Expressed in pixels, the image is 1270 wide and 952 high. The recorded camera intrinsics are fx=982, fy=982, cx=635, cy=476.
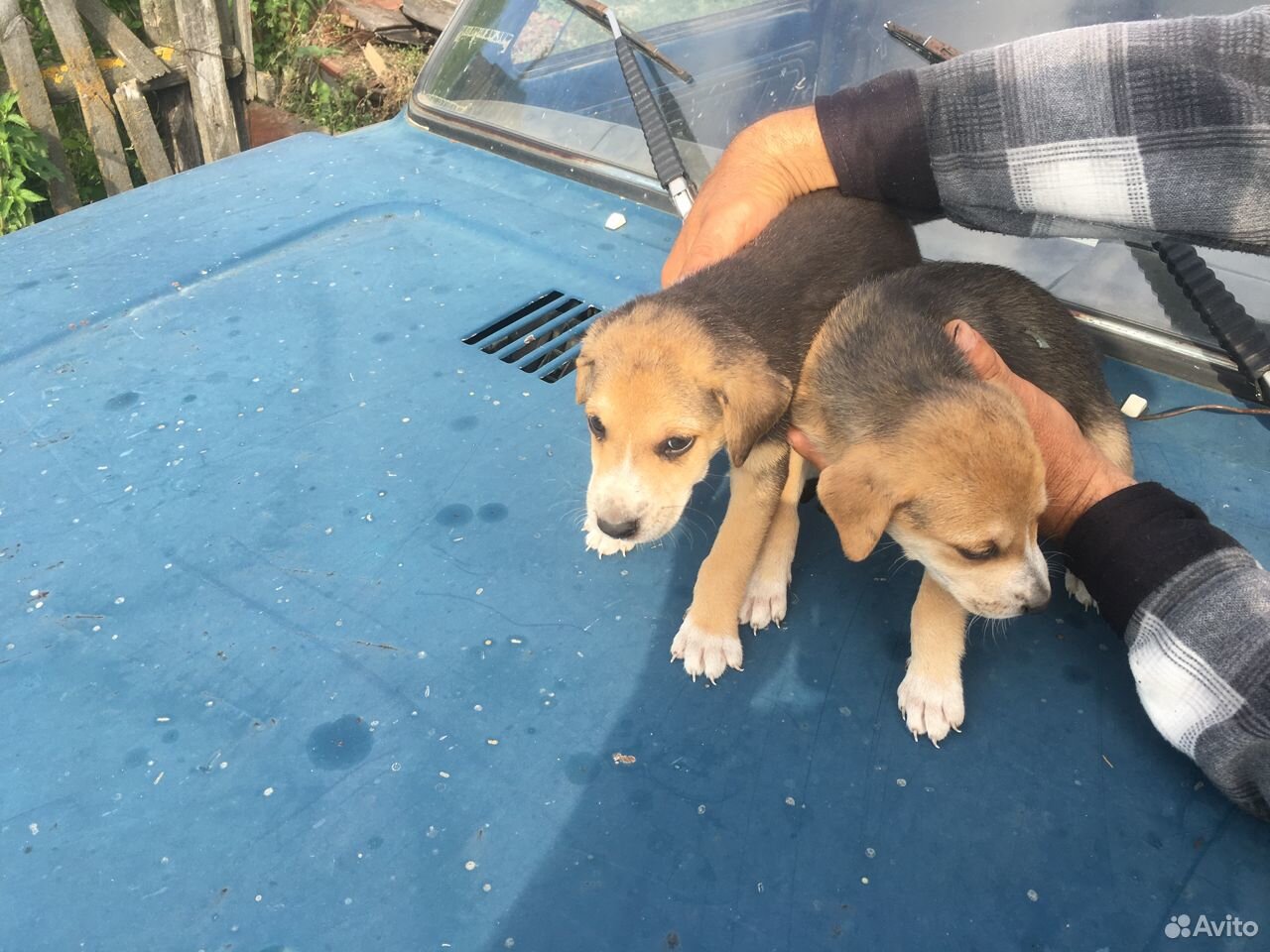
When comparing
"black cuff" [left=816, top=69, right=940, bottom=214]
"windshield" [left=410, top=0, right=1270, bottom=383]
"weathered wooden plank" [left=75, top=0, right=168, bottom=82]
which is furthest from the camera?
"weathered wooden plank" [left=75, top=0, right=168, bottom=82]

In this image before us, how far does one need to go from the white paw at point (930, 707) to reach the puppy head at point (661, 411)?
1.89 feet

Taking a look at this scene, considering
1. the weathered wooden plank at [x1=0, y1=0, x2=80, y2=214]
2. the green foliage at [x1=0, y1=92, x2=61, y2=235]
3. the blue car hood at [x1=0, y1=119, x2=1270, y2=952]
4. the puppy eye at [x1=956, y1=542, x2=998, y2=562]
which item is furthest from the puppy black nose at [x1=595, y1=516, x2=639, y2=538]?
the weathered wooden plank at [x1=0, y1=0, x2=80, y2=214]

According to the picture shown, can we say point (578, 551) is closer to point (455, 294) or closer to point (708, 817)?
point (708, 817)

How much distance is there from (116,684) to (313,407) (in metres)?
0.83

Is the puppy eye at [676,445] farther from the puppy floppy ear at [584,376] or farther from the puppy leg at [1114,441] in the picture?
the puppy leg at [1114,441]

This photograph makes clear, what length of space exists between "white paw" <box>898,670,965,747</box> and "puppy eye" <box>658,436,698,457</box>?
0.65 metres

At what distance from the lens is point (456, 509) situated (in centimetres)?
206

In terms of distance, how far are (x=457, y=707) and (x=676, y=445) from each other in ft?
2.32

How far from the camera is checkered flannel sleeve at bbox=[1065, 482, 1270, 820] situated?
1538mm

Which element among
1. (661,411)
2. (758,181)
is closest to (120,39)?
(758,181)

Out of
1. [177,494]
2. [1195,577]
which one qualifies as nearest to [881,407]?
[1195,577]

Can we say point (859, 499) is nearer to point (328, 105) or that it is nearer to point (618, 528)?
point (618, 528)

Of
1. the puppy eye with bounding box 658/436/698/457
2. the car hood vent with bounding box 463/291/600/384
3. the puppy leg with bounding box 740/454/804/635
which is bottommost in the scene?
the puppy leg with bounding box 740/454/804/635

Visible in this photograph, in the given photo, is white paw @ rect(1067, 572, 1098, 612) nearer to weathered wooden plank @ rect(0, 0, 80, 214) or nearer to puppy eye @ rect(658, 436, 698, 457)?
puppy eye @ rect(658, 436, 698, 457)
